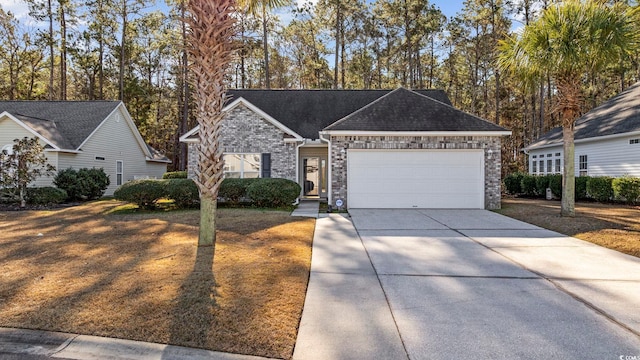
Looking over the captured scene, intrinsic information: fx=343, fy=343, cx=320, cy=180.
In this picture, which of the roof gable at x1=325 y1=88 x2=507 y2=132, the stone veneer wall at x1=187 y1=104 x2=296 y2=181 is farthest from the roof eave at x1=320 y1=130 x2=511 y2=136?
the stone veneer wall at x1=187 y1=104 x2=296 y2=181

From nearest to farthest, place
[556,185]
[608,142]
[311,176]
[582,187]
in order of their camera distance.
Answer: [582,187] → [608,142] → [556,185] → [311,176]

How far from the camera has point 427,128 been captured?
1213cm

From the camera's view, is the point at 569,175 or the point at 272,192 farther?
the point at 272,192

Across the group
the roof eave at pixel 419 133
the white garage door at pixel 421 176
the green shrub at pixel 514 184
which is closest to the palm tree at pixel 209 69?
the roof eave at pixel 419 133

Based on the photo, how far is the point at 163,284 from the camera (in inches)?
179

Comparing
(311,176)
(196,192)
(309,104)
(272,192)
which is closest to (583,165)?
(311,176)

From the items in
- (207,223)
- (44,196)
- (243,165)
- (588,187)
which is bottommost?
(207,223)

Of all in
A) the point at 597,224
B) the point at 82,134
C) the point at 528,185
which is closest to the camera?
the point at 597,224

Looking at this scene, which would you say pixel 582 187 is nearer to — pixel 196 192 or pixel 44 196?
pixel 196 192

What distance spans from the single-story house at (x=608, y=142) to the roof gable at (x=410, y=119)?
6688 millimetres

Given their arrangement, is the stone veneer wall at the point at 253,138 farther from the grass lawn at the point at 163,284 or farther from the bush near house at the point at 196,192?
the grass lawn at the point at 163,284

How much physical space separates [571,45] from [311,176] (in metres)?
11.3

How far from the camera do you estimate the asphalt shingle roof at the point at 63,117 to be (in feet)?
53.0

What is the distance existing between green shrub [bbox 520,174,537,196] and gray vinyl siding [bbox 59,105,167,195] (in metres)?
22.8
